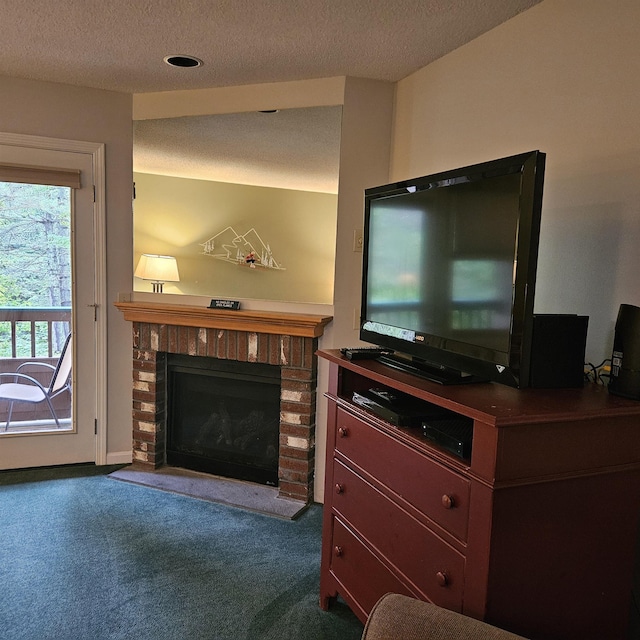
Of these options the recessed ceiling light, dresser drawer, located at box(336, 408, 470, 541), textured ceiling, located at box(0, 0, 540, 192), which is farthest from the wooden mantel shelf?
the recessed ceiling light

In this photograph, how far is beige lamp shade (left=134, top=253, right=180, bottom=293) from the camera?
3.25 m

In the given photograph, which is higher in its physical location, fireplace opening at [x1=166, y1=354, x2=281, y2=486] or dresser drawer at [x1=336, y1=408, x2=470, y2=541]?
dresser drawer at [x1=336, y1=408, x2=470, y2=541]

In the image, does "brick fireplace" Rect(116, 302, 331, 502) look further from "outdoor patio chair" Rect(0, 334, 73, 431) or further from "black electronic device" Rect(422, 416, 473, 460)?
"black electronic device" Rect(422, 416, 473, 460)

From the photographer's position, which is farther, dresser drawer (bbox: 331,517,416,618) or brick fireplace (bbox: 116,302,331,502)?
brick fireplace (bbox: 116,302,331,502)

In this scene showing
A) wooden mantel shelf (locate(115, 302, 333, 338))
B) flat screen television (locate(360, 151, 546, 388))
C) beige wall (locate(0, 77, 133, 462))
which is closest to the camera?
flat screen television (locate(360, 151, 546, 388))

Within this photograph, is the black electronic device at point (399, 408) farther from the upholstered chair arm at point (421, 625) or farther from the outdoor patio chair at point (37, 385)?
the outdoor patio chair at point (37, 385)

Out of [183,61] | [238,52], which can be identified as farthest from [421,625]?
[183,61]

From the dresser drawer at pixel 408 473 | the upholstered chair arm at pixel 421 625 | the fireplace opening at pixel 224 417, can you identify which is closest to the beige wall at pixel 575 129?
the dresser drawer at pixel 408 473

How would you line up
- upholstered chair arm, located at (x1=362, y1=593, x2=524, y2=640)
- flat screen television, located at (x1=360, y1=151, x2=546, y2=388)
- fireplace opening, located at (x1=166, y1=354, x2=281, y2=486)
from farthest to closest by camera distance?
fireplace opening, located at (x1=166, y1=354, x2=281, y2=486) → flat screen television, located at (x1=360, y1=151, x2=546, y2=388) → upholstered chair arm, located at (x1=362, y1=593, x2=524, y2=640)

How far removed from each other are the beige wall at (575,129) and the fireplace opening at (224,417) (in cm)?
174

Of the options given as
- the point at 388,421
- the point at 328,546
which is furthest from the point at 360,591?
the point at 388,421

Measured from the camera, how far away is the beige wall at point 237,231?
9.54 feet

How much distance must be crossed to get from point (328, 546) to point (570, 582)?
0.92 meters

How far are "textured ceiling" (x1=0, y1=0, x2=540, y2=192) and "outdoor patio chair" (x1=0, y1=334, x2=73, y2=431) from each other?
1305 millimetres
